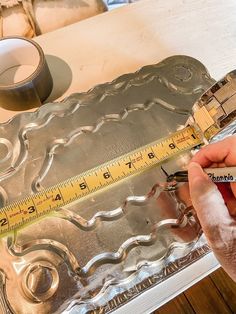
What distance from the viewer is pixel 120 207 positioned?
0.42 m

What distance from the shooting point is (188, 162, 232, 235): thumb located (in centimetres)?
33

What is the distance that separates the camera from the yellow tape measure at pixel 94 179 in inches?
16.2

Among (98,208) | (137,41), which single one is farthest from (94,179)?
(137,41)

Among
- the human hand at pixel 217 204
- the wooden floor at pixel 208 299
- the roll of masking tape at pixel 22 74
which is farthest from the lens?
the wooden floor at pixel 208 299

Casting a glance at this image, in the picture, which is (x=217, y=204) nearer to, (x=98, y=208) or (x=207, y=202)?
(x=207, y=202)

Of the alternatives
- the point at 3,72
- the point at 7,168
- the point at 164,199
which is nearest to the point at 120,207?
the point at 164,199

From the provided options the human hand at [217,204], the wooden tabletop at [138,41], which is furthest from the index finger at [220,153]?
the wooden tabletop at [138,41]

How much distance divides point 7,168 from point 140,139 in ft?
0.60

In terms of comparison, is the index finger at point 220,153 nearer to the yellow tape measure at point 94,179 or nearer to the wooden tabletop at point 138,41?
the yellow tape measure at point 94,179

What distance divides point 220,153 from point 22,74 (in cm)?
34

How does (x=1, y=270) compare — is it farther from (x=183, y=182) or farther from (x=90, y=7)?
(x=90, y=7)

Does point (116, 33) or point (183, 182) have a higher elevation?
point (116, 33)

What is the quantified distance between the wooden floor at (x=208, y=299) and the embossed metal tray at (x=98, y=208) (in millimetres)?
398

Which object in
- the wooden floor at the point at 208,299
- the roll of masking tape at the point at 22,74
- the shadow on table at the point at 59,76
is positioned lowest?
the wooden floor at the point at 208,299
